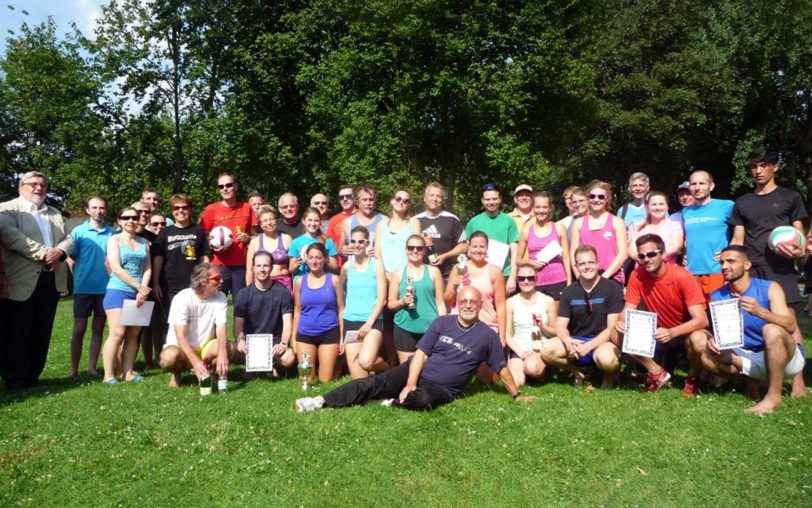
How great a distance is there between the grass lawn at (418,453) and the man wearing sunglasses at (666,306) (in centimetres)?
35

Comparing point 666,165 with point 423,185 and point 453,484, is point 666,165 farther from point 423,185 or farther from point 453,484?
point 453,484

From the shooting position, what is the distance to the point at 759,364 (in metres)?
6.43

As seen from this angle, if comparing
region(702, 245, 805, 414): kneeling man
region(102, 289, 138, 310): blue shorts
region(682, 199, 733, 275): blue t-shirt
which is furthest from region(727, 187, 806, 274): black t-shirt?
region(102, 289, 138, 310): blue shorts

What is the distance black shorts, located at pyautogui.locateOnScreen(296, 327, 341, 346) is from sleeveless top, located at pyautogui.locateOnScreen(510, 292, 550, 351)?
2.30 meters

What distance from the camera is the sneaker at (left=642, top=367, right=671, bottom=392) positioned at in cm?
718

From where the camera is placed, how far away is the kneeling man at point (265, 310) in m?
8.18

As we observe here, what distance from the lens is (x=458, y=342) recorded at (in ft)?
22.8

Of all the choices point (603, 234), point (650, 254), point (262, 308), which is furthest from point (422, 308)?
point (650, 254)

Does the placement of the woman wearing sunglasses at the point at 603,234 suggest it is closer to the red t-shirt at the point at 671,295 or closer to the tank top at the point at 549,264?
the tank top at the point at 549,264

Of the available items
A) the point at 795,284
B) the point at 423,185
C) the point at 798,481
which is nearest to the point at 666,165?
the point at 423,185

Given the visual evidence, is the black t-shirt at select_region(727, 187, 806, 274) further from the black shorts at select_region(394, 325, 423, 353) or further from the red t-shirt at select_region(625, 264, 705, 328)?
the black shorts at select_region(394, 325, 423, 353)

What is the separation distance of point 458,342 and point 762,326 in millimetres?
3136

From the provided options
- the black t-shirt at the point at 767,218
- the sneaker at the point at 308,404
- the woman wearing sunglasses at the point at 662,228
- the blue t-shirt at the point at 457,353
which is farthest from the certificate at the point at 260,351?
the black t-shirt at the point at 767,218

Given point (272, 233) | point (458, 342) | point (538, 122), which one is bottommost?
point (458, 342)
